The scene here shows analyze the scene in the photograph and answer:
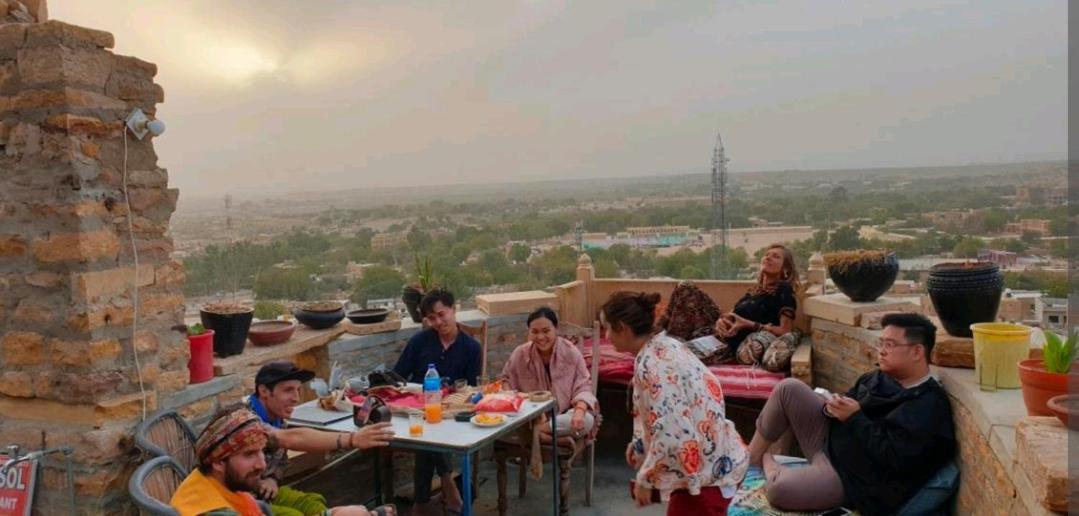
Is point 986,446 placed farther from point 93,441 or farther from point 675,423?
point 93,441

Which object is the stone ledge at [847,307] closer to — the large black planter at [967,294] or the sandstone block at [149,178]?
the large black planter at [967,294]

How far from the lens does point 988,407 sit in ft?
9.68

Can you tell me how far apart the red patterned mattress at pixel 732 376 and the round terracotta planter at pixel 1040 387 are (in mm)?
2373

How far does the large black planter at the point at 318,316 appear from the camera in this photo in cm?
484

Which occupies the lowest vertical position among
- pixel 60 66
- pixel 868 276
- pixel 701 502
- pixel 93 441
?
pixel 701 502

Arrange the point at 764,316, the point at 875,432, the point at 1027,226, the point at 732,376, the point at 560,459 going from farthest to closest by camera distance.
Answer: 1. the point at 1027,226
2. the point at 764,316
3. the point at 732,376
4. the point at 560,459
5. the point at 875,432

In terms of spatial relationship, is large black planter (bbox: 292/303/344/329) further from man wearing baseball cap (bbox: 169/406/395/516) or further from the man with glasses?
the man with glasses

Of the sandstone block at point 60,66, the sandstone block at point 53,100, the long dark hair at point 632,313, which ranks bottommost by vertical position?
the long dark hair at point 632,313

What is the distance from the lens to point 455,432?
11.3ft

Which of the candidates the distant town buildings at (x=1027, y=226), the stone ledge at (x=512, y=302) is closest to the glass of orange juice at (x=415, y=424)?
the stone ledge at (x=512, y=302)

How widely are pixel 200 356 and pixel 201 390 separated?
0.18 m

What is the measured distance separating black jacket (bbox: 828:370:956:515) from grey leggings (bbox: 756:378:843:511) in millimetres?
86

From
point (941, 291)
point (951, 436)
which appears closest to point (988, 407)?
point (951, 436)

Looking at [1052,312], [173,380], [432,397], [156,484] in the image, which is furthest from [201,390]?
[1052,312]
